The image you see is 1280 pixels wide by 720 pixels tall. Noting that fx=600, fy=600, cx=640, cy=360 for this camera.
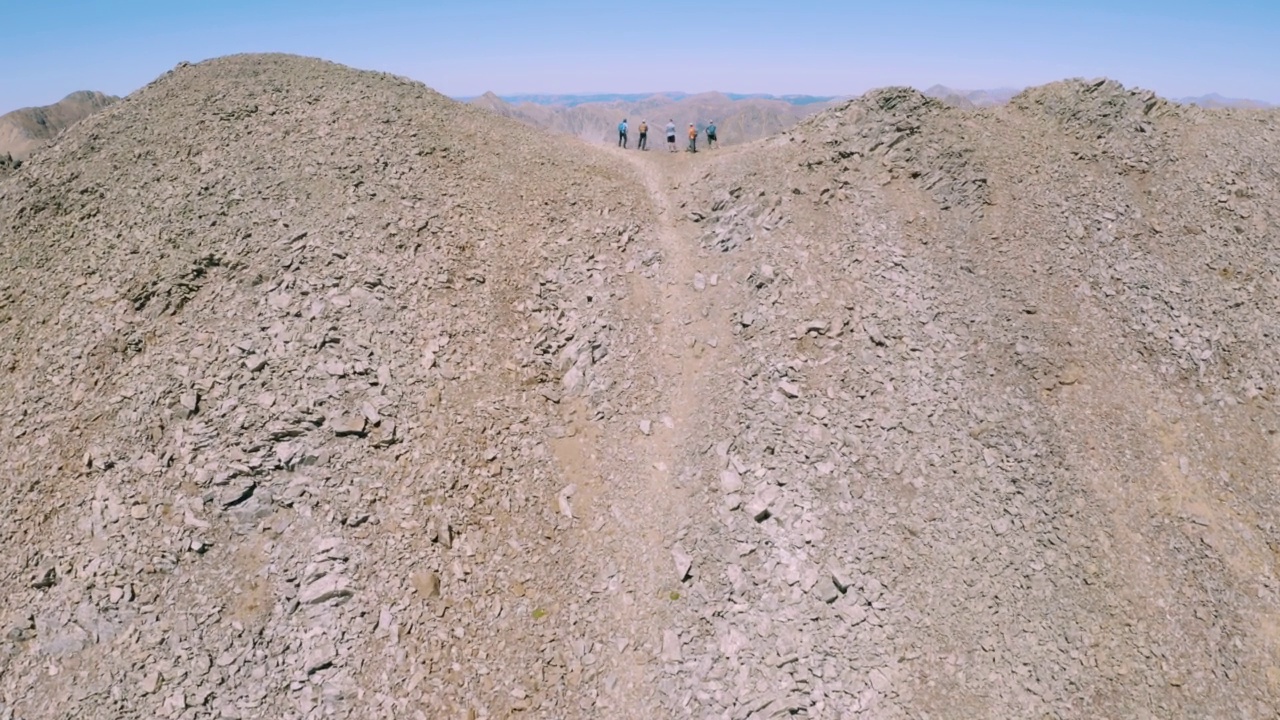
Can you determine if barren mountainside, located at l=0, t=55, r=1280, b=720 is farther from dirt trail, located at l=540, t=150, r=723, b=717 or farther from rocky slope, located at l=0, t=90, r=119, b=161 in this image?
rocky slope, located at l=0, t=90, r=119, b=161

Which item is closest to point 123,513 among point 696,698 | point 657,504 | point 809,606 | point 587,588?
point 587,588

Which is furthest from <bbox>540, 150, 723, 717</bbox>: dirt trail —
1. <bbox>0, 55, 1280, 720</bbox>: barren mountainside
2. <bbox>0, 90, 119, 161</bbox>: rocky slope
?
<bbox>0, 90, 119, 161</bbox>: rocky slope

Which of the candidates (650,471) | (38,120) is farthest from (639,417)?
(38,120)

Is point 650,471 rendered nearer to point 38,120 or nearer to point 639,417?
point 639,417

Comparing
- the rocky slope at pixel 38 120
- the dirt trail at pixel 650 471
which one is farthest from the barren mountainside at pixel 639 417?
the rocky slope at pixel 38 120

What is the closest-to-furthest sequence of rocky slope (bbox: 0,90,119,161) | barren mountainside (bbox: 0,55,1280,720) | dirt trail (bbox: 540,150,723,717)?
barren mountainside (bbox: 0,55,1280,720)
dirt trail (bbox: 540,150,723,717)
rocky slope (bbox: 0,90,119,161)

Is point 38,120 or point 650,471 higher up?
point 38,120

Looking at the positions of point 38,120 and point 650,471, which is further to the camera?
point 38,120
